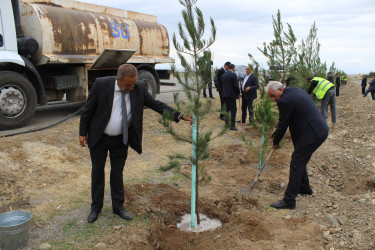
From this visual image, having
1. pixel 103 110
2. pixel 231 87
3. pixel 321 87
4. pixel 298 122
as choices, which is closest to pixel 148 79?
pixel 231 87

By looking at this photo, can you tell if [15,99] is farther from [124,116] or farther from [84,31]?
[124,116]

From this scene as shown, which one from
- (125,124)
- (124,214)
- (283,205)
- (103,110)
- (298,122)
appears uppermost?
(103,110)

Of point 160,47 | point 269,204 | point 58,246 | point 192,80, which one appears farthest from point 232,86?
point 58,246

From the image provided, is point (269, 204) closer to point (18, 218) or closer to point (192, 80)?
point (192, 80)

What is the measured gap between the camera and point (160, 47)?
10.6 metres

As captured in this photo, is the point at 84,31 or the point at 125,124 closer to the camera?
the point at 125,124

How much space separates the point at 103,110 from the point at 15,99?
4.18m

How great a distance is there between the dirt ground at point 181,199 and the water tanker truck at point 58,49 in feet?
3.34

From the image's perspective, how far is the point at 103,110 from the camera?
343 cm

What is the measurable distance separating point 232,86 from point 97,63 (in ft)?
11.5

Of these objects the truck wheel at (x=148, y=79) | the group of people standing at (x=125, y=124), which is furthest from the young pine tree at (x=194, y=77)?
the truck wheel at (x=148, y=79)

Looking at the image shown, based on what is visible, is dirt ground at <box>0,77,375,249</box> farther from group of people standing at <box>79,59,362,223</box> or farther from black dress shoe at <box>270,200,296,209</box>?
group of people standing at <box>79,59,362,223</box>

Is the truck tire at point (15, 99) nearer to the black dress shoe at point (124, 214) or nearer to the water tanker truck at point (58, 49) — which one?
the water tanker truck at point (58, 49)

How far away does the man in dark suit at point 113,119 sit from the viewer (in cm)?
341
